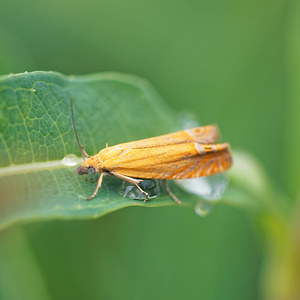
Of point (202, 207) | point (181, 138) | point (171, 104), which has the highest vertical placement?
point (171, 104)

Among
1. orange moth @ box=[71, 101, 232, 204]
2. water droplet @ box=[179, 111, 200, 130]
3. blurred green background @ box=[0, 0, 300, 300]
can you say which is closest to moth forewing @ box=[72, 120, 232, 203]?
orange moth @ box=[71, 101, 232, 204]

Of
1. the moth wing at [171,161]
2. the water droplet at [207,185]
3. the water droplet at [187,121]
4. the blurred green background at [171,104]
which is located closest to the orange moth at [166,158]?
the moth wing at [171,161]

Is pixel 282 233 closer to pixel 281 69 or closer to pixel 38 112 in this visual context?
pixel 38 112

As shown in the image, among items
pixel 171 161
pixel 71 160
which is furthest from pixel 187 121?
pixel 71 160

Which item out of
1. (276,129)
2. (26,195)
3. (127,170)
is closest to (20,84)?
(26,195)

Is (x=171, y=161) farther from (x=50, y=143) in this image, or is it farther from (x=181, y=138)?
(x=50, y=143)

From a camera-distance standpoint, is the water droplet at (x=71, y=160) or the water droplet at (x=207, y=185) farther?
the water droplet at (x=207, y=185)

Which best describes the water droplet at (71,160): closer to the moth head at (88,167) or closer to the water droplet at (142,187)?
the moth head at (88,167)
